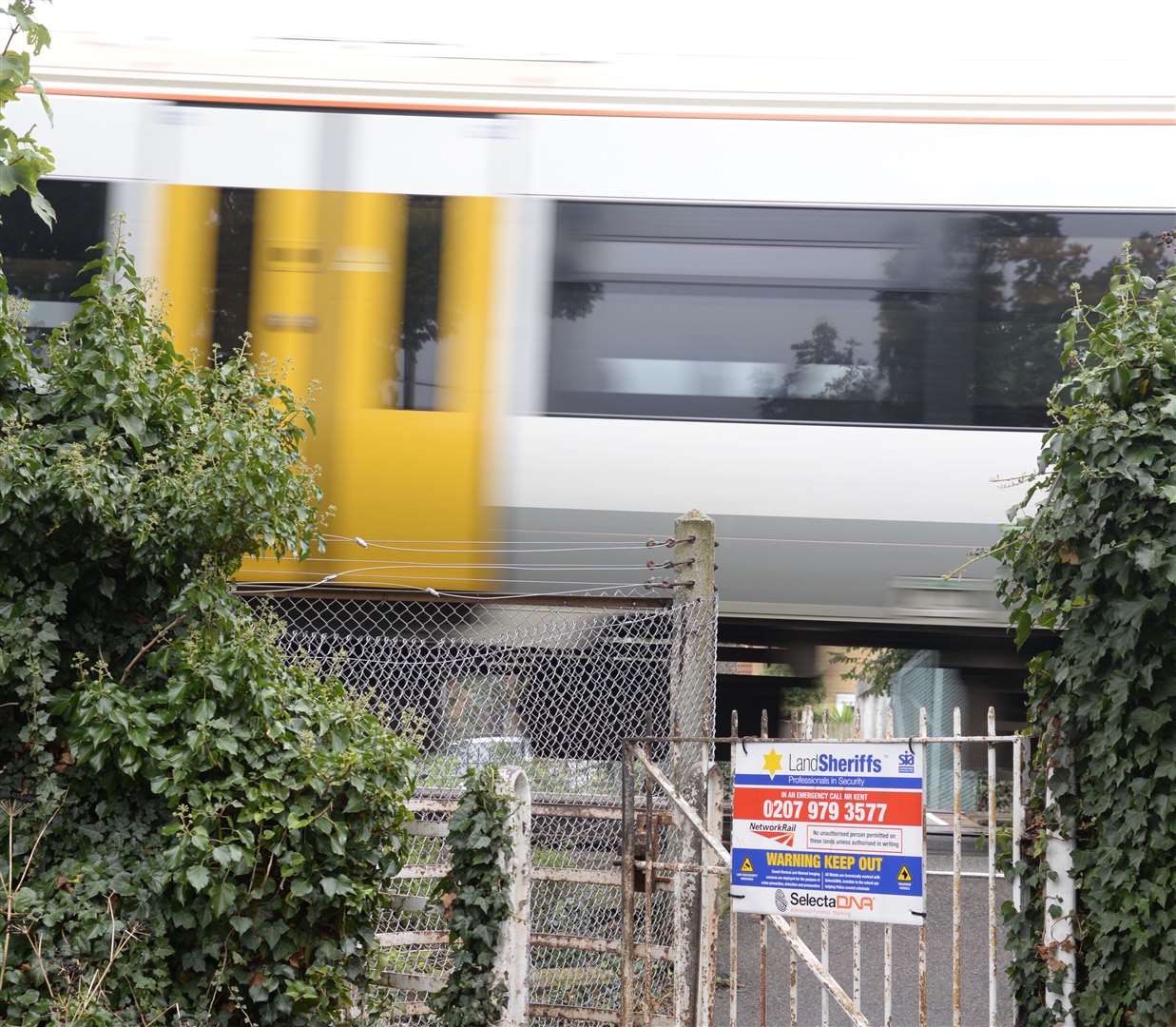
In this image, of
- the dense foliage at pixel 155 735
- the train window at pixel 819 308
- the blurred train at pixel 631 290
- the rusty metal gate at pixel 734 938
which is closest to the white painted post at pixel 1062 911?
the rusty metal gate at pixel 734 938

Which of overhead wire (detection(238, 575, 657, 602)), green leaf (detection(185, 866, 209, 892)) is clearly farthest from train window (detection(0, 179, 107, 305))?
green leaf (detection(185, 866, 209, 892))

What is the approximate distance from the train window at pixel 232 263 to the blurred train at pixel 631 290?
14 millimetres

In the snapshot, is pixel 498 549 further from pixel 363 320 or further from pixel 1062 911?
pixel 1062 911

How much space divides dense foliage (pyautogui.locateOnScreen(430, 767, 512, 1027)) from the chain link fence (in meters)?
0.16

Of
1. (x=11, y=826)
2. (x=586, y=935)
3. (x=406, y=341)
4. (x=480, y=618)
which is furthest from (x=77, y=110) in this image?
(x=586, y=935)

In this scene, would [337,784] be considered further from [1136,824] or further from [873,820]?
[1136,824]

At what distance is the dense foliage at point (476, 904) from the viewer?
4.33 meters

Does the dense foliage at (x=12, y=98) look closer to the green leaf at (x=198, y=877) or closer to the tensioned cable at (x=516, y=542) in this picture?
the green leaf at (x=198, y=877)

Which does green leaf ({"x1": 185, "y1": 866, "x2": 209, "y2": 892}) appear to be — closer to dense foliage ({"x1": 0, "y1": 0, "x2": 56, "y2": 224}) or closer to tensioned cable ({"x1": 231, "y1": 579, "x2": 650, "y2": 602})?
dense foliage ({"x1": 0, "y1": 0, "x2": 56, "y2": 224})

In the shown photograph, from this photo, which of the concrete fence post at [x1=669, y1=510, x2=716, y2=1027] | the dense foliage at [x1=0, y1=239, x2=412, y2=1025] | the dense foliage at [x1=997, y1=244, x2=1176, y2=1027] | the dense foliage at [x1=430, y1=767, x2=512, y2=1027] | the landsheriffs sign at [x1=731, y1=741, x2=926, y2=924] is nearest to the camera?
the dense foliage at [x1=997, y1=244, x2=1176, y2=1027]

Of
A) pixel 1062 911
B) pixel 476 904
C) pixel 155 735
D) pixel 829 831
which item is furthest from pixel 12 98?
pixel 1062 911

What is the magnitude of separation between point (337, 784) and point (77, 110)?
16.1ft

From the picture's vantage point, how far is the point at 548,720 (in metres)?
6.30

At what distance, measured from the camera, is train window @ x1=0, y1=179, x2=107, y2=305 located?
7172 millimetres
